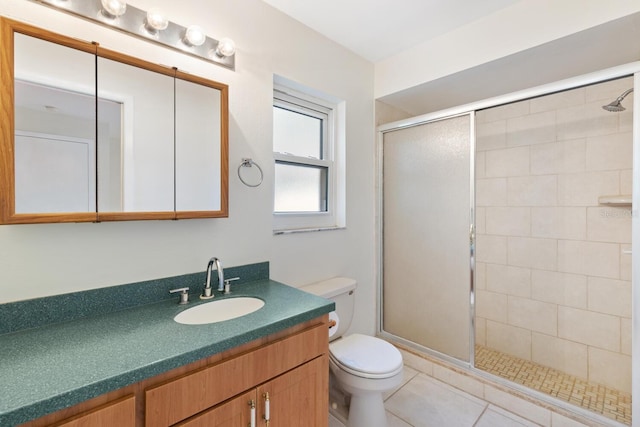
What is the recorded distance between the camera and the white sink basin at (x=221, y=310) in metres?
1.21

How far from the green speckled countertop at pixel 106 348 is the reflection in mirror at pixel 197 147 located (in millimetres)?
475

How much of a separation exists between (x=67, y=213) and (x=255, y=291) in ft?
2.58

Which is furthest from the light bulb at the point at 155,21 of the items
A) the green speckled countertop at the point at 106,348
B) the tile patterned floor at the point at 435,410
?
the tile patterned floor at the point at 435,410

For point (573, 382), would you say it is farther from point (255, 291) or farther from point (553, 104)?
point (255, 291)

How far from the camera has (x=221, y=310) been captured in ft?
4.27

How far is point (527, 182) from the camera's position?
7.64ft

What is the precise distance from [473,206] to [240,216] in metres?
1.45

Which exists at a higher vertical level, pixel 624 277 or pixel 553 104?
pixel 553 104

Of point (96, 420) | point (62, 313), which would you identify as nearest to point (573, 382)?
point (96, 420)

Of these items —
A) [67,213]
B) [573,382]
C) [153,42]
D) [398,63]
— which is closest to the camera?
[67,213]

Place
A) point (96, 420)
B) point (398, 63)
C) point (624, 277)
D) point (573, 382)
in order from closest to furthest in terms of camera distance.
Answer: point (96, 420), point (624, 277), point (573, 382), point (398, 63)

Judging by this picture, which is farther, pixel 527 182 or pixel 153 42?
pixel 527 182

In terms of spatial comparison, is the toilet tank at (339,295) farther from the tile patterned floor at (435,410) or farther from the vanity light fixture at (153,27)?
the vanity light fixture at (153,27)

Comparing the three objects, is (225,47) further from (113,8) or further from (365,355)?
(365,355)
